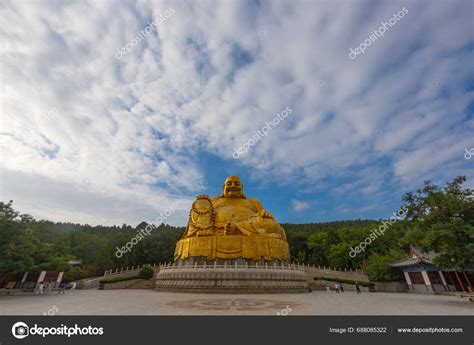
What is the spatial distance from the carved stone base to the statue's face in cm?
1056

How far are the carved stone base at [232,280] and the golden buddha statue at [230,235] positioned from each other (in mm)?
2063

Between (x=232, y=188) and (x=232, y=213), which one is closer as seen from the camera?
(x=232, y=213)

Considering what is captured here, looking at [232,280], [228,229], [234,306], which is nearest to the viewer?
[234,306]

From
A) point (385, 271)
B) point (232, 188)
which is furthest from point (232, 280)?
point (385, 271)

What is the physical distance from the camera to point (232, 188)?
30.7 metres

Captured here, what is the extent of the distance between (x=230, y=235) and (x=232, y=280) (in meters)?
4.63

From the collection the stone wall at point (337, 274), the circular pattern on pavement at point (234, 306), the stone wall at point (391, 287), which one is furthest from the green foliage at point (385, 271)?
the circular pattern on pavement at point (234, 306)

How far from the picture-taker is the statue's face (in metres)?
30.6

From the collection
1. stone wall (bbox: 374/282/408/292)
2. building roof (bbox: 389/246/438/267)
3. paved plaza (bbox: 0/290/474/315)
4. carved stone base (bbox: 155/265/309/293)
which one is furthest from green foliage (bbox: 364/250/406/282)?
paved plaza (bbox: 0/290/474/315)

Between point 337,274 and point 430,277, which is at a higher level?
point 337,274

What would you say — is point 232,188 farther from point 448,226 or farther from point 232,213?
point 448,226

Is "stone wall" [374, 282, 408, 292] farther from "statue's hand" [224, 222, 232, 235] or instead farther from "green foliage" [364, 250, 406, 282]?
"statue's hand" [224, 222, 232, 235]
